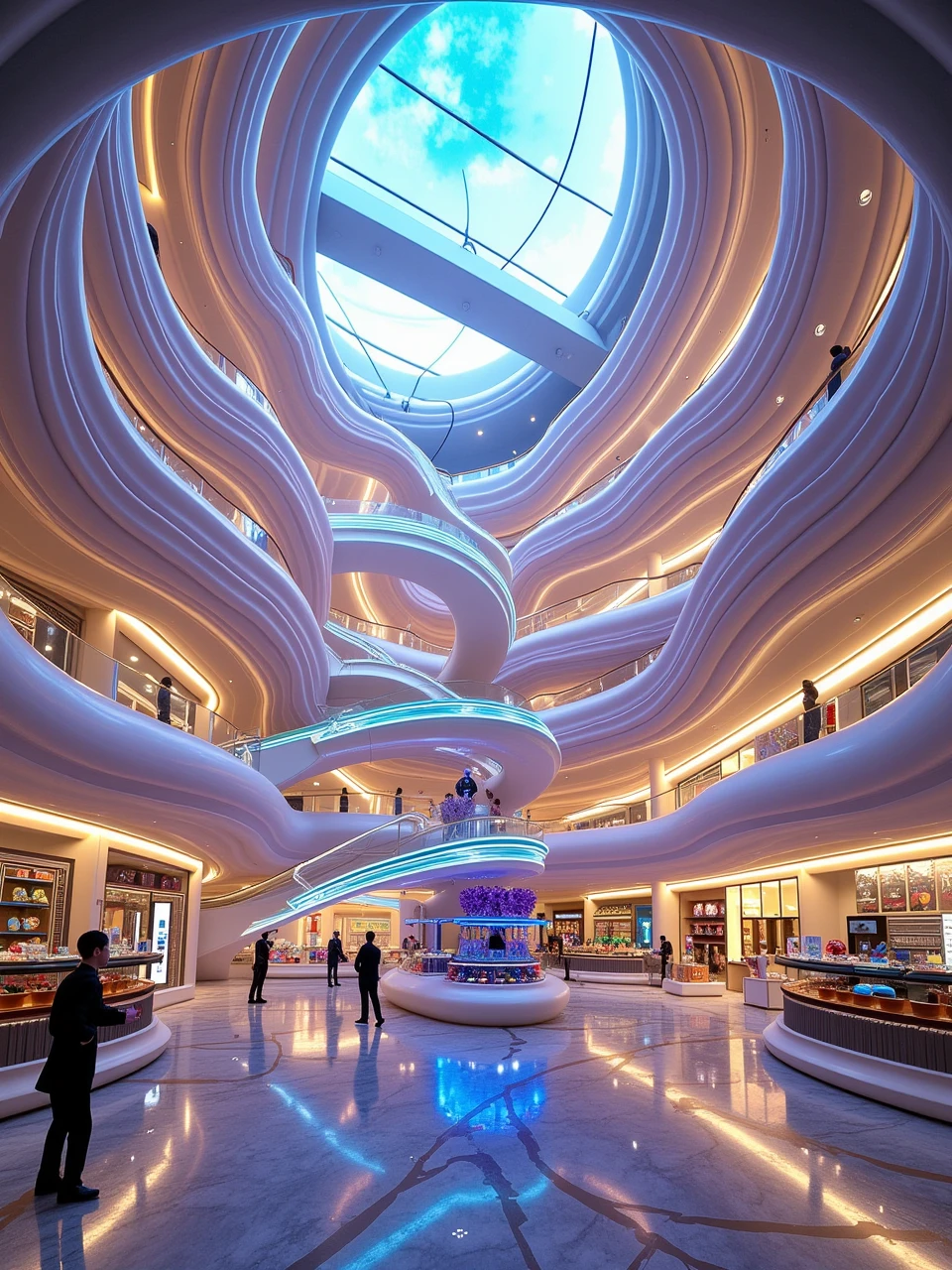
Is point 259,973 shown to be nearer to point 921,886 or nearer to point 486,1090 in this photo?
Answer: point 486,1090

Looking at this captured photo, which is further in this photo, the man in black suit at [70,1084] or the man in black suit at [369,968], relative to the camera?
the man in black suit at [369,968]

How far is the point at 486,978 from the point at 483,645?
12479 mm

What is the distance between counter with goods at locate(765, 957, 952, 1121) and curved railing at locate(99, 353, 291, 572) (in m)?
10.3

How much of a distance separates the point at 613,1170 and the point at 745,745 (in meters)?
15.2

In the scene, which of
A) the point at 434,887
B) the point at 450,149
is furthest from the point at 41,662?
the point at 450,149

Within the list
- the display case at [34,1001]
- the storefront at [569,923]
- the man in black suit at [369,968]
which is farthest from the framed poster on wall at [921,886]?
the storefront at [569,923]

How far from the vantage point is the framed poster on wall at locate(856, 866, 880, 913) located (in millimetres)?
16250

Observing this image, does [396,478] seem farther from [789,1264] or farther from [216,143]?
[789,1264]

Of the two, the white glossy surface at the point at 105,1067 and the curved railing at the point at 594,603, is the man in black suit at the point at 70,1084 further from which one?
the curved railing at the point at 594,603

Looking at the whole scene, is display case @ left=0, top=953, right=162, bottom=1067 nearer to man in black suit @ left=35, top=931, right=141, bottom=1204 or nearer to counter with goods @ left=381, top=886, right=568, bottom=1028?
Result: man in black suit @ left=35, top=931, right=141, bottom=1204

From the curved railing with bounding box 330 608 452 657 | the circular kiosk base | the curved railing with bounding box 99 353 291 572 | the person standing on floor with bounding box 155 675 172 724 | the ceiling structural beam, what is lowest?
the circular kiosk base

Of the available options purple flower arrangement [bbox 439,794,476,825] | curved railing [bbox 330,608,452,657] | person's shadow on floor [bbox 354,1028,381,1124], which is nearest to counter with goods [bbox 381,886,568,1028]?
person's shadow on floor [bbox 354,1028,381,1124]

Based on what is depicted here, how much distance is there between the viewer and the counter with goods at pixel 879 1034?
6.87m

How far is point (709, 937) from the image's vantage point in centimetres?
2342
